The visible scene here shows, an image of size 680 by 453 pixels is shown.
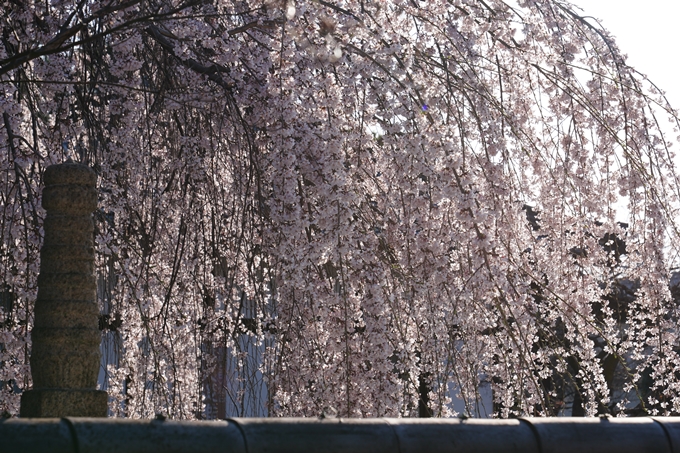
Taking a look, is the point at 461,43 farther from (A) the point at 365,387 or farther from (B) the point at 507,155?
(A) the point at 365,387

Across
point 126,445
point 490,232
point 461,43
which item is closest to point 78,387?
point 126,445

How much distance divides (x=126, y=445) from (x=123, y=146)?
2.78 metres

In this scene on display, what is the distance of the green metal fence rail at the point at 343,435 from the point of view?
1.69 metres

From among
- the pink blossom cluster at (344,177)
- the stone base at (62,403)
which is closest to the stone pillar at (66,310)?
the stone base at (62,403)

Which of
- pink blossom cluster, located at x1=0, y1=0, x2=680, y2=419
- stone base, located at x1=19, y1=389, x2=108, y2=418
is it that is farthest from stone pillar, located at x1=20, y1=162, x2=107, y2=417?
pink blossom cluster, located at x1=0, y1=0, x2=680, y2=419

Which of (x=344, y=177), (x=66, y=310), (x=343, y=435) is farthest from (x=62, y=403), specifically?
(x=344, y=177)

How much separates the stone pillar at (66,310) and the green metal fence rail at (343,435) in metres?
0.88

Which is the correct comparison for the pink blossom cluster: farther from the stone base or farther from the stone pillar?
the stone base

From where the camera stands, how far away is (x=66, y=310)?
264 cm

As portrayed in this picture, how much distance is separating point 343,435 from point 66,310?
3.53 feet

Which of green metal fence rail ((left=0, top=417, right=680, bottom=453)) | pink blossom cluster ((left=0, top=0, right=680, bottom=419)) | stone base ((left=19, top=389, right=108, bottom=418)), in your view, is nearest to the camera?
green metal fence rail ((left=0, top=417, right=680, bottom=453))

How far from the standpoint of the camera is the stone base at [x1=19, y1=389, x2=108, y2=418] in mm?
2568

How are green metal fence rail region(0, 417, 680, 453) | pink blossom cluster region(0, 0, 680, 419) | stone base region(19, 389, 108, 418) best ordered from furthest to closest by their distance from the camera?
1. pink blossom cluster region(0, 0, 680, 419)
2. stone base region(19, 389, 108, 418)
3. green metal fence rail region(0, 417, 680, 453)

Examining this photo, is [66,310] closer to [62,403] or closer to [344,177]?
[62,403]
